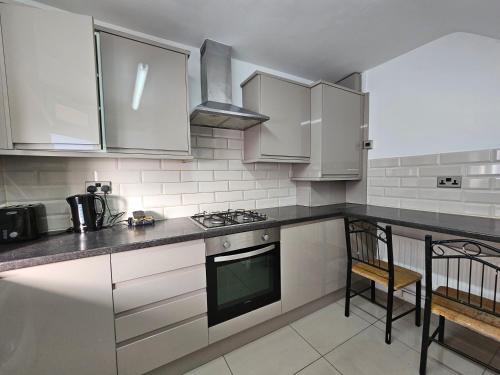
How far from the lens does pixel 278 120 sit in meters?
1.92

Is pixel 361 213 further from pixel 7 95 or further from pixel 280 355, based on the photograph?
pixel 7 95

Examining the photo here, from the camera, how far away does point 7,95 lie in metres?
1.06

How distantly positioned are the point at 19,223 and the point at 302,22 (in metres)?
2.16

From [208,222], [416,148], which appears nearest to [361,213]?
[416,148]

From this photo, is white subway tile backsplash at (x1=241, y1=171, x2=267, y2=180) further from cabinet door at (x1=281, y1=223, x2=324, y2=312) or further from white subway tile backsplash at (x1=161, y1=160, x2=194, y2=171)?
cabinet door at (x1=281, y1=223, x2=324, y2=312)

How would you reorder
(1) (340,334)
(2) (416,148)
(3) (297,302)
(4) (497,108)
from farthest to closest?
(2) (416,148) < (3) (297,302) < (1) (340,334) < (4) (497,108)

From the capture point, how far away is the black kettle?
1338mm

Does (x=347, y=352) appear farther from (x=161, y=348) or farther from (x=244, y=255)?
(x=161, y=348)

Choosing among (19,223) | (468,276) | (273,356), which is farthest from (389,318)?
(19,223)

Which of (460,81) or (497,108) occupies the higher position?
(460,81)

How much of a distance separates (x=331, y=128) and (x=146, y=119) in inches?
64.6

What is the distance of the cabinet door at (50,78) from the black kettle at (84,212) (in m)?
0.34

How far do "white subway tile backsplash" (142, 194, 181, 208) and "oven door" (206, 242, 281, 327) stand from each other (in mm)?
657

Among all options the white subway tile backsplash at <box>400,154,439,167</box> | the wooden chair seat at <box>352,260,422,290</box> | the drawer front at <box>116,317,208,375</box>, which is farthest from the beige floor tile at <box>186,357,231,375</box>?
the white subway tile backsplash at <box>400,154,439,167</box>
